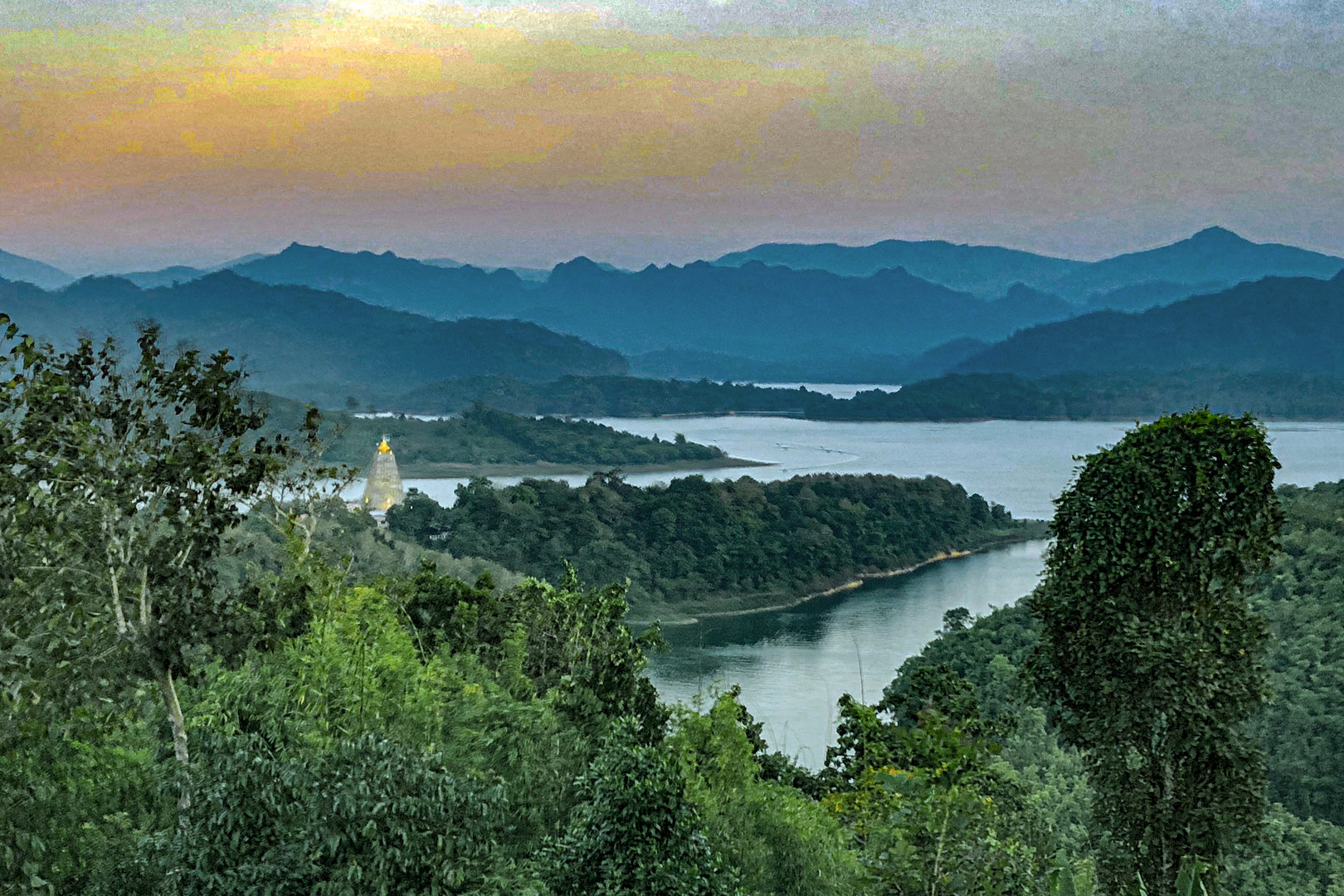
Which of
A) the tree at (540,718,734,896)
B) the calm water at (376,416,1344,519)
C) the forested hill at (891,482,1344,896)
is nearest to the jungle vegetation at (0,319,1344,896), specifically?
the tree at (540,718,734,896)

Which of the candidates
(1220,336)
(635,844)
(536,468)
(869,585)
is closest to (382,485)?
(869,585)

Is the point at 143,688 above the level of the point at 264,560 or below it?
above

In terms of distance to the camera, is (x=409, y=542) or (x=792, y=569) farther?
(x=792, y=569)

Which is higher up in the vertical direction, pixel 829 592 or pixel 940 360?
pixel 940 360

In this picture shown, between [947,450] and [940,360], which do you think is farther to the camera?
[940,360]

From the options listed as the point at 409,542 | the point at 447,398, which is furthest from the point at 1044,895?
the point at 447,398

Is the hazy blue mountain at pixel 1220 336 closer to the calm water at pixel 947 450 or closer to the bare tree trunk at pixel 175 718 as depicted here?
the calm water at pixel 947 450

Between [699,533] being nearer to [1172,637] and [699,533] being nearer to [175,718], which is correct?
[1172,637]

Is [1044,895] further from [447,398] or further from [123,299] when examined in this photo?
[123,299]
